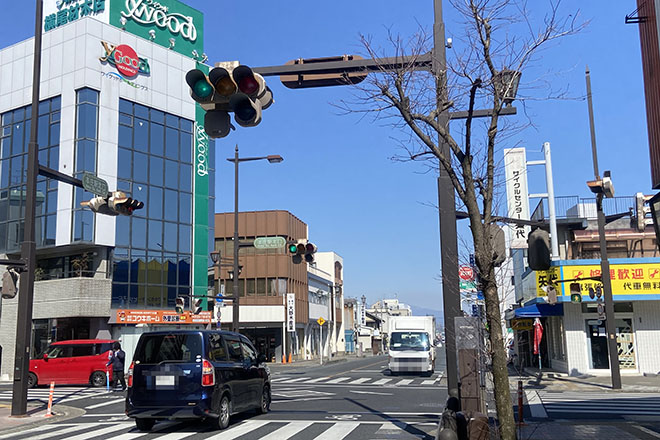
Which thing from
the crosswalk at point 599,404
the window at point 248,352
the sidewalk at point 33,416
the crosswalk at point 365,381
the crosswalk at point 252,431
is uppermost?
the window at point 248,352

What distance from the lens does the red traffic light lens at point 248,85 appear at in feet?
24.7

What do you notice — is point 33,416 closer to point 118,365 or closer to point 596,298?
point 118,365

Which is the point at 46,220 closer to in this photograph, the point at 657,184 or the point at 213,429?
the point at 213,429

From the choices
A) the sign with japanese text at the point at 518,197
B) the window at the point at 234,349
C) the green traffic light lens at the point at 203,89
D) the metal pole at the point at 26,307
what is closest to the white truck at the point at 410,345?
the sign with japanese text at the point at 518,197

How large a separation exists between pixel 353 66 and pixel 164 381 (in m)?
7.05

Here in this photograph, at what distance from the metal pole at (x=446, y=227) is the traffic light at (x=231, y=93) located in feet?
7.63

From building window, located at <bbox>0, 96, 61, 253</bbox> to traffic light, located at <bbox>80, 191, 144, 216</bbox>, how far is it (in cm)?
2252

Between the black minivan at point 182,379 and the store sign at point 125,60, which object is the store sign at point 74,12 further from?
the black minivan at point 182,379

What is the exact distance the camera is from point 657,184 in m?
12.5

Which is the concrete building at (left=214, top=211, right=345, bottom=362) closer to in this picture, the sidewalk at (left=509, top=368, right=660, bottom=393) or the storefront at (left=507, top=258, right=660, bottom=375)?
the storefront at (left=507, top=258, right=660, bottom=375)

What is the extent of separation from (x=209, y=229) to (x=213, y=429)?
105 feet

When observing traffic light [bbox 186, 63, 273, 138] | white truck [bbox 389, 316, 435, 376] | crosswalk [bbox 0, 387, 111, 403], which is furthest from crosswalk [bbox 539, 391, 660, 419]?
crosswalk [bbox 0, 387, 111, 403]

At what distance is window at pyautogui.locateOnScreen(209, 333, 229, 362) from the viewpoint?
12.3 metres

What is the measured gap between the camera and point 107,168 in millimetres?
36656
